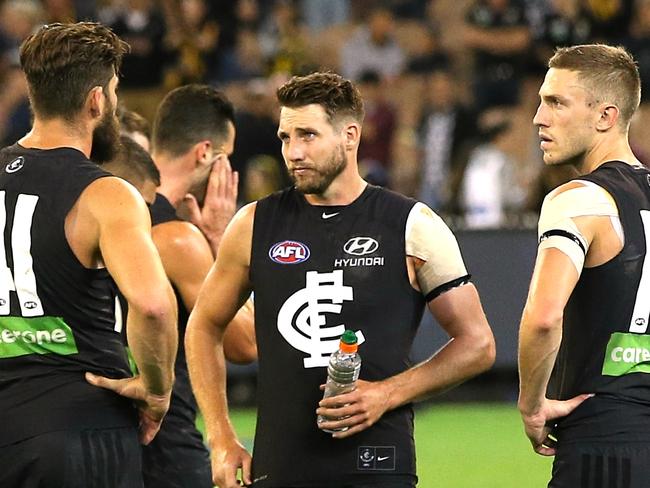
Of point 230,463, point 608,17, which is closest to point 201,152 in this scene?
point 230,463

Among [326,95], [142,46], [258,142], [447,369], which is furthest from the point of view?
[142,46]

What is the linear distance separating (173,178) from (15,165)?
176cm

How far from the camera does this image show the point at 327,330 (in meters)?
5.17

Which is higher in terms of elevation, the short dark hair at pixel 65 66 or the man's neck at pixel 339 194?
the short dark hair at pixel 65 66

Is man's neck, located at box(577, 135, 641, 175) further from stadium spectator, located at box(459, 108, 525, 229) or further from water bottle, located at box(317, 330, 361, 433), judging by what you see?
stadium spectator, located at box(459, 108, 525, 229)

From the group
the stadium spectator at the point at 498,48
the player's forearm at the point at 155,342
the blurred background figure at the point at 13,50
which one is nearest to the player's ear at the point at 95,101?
the player's forearm at the point at 155,342

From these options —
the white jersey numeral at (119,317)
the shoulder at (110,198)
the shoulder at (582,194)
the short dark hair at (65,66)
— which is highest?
the short dark hair at (65,66)

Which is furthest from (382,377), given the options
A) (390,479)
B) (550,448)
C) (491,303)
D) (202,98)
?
(491,303)

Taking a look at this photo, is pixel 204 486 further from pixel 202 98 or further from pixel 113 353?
pixel 202 98

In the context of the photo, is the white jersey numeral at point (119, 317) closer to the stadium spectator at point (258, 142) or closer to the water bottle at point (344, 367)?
the water bottle at point (344, 367)

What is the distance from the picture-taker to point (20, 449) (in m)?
4.80

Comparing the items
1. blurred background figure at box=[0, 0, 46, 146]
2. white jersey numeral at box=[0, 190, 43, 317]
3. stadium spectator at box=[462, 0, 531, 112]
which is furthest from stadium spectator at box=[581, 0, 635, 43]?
white jersey numeral at box=[0, 190, 43, 317]

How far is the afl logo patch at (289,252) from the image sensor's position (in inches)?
207

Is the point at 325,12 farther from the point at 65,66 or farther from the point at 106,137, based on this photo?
the point at 65,66
